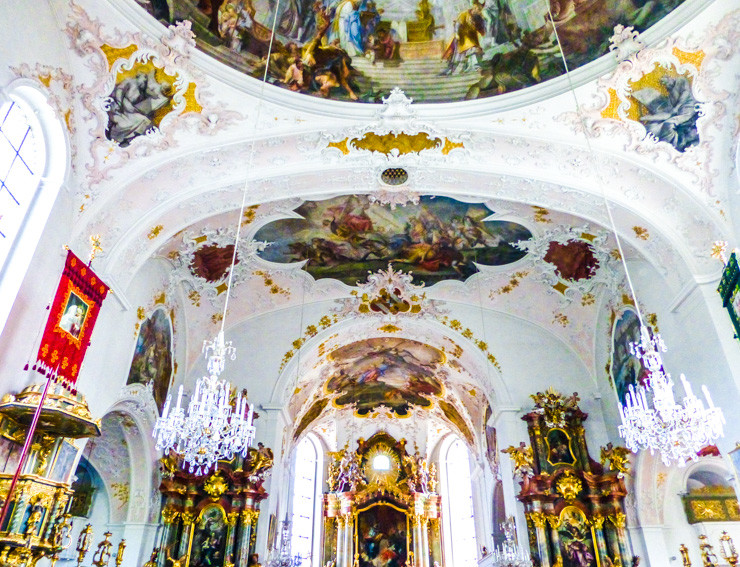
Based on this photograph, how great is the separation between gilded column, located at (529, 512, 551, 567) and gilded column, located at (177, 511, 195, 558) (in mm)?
7915

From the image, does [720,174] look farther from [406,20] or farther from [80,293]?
[80,293]

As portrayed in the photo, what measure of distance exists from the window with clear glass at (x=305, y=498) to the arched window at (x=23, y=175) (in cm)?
1804

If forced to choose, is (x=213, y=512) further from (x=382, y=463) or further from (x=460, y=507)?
(x=460, y=507)

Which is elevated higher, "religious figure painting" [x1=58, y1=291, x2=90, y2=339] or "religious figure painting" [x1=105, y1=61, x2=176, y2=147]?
"religious figure painting" [x1=105, y1=61, x2=176, y2=147]

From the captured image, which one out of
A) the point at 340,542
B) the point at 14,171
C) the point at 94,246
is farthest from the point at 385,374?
the point at 14,171

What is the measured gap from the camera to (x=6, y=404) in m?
7.17

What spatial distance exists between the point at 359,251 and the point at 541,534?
783 centimetres

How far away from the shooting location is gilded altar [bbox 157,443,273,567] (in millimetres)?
13219

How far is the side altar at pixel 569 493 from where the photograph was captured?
13.0 m

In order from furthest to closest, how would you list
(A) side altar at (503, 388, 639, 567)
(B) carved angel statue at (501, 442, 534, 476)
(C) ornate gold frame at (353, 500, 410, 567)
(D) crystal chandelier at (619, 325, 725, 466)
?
(C) ornate gold frame at (353, 500, 410, 567), (B) carved angel statue at (501, 442, 534, 476), (A) side altar at (503, 388, 639, 567), (D) crystal chandelier at (619, 325, 725, 466)

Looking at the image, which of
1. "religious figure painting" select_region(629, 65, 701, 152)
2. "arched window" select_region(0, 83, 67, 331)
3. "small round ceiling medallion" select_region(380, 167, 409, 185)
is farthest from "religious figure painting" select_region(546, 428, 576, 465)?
"arched window" select_region(0, 83, 67, 331)

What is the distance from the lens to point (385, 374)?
20484 millimetres

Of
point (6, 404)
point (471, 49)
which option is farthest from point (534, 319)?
point (6, 404)

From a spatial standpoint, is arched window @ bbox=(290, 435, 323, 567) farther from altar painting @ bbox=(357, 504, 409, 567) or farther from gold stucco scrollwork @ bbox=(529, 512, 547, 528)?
gold stucco scrollwork @ bbox=(529, 512, 547, 528)
